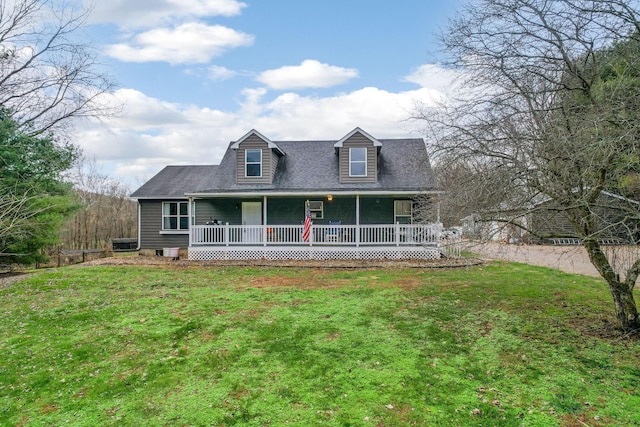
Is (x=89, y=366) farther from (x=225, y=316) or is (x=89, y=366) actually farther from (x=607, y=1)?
(x=607, y=1)

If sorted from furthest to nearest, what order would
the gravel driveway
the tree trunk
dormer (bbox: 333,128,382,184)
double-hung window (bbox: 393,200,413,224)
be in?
double-hung window (bbox: 393,200,413,224) < dormer (bbox: 333,128,382,184) < the tree trunk < the gravel driveway

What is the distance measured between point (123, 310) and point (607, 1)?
9.93 metres

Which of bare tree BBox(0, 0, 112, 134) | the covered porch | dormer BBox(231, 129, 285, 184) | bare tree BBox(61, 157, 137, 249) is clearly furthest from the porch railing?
bare tree BBox(0, 0, 112, 134)

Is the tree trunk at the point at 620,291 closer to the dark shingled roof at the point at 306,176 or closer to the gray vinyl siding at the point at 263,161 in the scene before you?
the dark shingled roof at the point at 306,176

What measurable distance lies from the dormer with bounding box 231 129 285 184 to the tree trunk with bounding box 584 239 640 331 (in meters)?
12.7

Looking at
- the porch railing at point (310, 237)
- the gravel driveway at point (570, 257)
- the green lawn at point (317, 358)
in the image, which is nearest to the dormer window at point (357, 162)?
the porch railing at point (310, 237)

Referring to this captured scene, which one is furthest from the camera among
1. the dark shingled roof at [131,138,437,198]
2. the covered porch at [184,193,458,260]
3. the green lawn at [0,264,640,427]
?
the dark shingled roof at [131,138,437,198]

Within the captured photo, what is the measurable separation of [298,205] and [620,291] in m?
12.7

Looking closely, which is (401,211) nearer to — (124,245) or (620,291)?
(620,291)

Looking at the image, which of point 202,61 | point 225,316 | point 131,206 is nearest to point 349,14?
point 202,61

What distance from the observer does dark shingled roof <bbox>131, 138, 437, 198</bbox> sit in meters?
15.4

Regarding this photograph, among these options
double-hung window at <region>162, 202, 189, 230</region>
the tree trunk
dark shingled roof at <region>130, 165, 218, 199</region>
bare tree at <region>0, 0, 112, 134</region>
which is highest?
bare tree at <region>0, 0, 112, 134</region>

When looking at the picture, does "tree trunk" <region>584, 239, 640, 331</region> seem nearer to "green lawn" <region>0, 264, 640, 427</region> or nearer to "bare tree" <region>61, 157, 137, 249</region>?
"green lawn" <region>0, 264, 640, 427</region>

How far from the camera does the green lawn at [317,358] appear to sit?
11.9 feet
